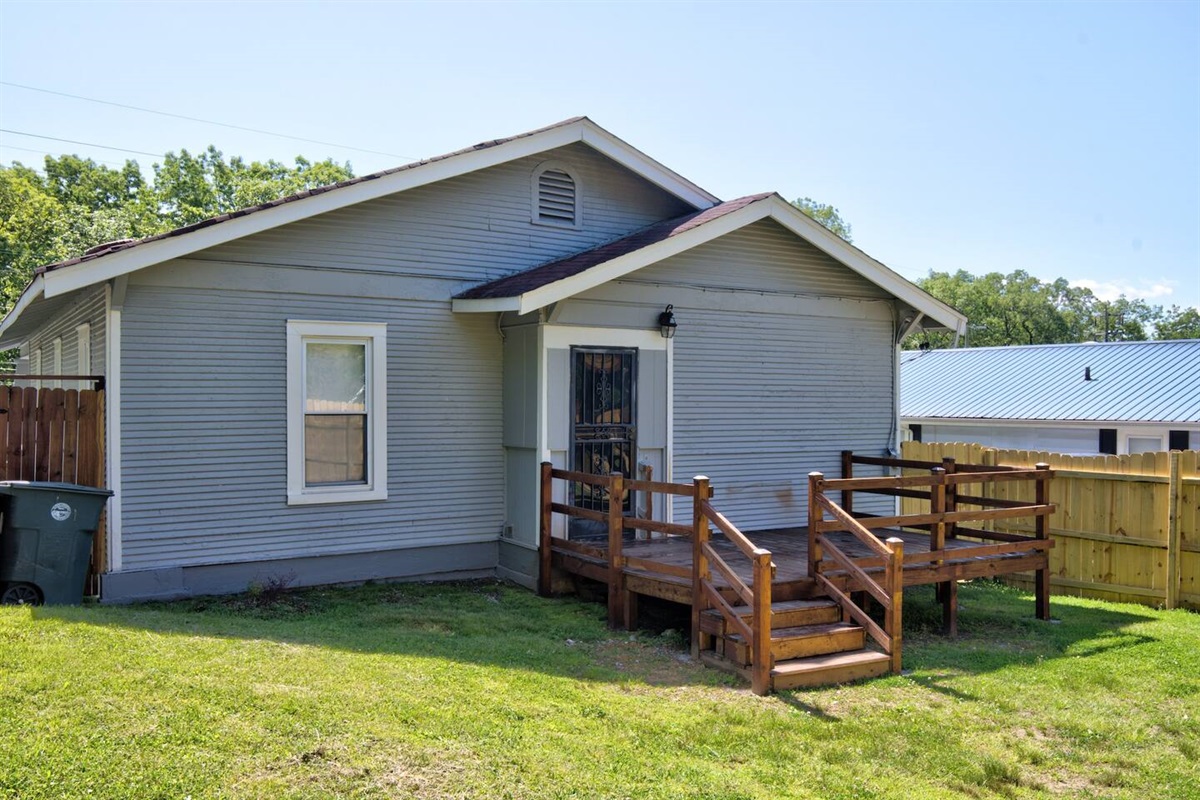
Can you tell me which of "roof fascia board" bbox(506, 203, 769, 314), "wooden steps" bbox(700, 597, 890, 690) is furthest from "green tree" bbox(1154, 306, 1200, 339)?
"wooden steps" bbox(700, 597, 890, 690)

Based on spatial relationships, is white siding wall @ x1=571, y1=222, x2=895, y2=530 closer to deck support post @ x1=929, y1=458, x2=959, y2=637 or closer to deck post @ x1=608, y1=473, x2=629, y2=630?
deck post @ x1=608, y1=473, x2=629, y2=630

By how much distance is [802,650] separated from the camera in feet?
22.7

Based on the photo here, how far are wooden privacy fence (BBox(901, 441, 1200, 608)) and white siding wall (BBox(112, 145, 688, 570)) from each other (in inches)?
260

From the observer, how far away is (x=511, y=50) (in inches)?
623

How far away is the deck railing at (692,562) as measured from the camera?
661 centimetres

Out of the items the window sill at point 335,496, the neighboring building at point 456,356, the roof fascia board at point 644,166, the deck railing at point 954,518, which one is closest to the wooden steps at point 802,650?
the deck railing at point 954,518

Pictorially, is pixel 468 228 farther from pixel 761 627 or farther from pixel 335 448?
pixel 761 627

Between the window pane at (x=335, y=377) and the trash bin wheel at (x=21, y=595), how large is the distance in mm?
2785

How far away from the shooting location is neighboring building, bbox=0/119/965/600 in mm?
8477

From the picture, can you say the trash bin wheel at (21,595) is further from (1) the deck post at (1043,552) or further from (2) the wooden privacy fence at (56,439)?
(1) the deck post at (1043,552)

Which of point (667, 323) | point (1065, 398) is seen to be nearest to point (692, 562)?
point (667, 323)

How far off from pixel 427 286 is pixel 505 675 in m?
4.85

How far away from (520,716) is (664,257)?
545 centimetres

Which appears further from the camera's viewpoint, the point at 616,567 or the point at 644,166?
the point at 644,166
